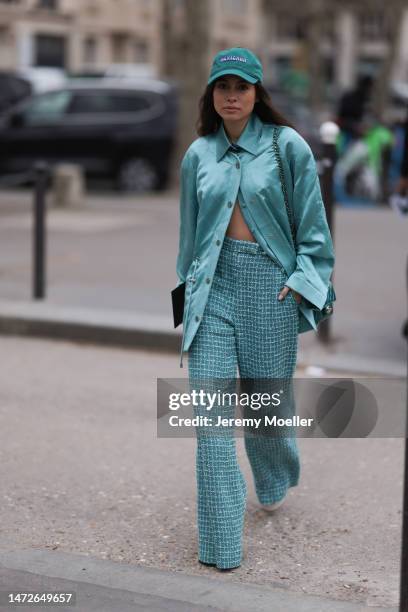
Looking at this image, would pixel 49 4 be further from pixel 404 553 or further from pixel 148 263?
pixel 404 553

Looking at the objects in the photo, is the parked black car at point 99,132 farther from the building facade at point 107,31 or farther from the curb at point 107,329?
the building facade at point 107,31

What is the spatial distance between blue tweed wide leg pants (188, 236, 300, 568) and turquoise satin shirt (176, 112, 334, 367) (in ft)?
0.18

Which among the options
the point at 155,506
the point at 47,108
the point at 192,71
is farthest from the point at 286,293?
the point at 192,71

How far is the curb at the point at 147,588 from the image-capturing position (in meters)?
3.85

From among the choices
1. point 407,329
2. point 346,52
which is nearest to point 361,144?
point 407,329

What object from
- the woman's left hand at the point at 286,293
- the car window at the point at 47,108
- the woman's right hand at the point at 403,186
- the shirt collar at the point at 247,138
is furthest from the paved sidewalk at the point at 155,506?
the car window at the point at 47,108

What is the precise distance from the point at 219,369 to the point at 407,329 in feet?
14.8

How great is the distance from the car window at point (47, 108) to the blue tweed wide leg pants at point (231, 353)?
15325 millimetres

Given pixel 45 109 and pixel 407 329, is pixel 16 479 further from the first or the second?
pixel 45 109

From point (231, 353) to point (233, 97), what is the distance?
35.1 inches

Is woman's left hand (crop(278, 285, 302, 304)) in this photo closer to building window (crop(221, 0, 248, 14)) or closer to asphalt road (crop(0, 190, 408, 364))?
asphalt road (crop(0, 190, 408, 364))

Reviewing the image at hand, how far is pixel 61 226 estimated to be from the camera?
14.7 meters

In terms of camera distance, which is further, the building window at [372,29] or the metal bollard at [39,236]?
the building window at [372,29]

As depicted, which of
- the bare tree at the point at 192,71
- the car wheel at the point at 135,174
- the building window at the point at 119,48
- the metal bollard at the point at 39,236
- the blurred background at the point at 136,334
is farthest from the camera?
the building window at the point at 119,48
